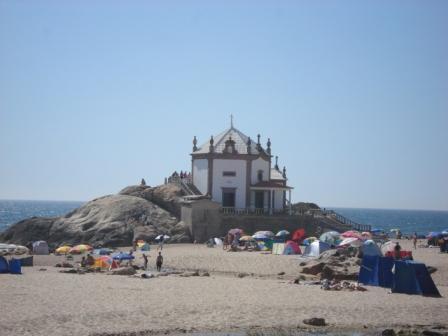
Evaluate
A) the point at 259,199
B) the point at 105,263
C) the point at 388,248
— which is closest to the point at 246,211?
the point at 259,199

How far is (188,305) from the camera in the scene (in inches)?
969

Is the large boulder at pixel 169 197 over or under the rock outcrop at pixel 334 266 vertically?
over

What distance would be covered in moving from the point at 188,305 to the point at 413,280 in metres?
9.53

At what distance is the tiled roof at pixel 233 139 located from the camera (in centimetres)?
5841

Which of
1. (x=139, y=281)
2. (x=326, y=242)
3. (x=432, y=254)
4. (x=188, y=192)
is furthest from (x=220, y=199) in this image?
(x=139, y=281)

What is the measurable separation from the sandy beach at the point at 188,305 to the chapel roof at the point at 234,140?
80.4 feet

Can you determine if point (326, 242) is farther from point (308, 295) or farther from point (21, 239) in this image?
point (21, 239)

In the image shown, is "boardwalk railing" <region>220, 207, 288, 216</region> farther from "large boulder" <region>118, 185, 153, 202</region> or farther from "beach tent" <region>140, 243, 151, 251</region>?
"beach tent" <region>140, 243, 151, 251</region>

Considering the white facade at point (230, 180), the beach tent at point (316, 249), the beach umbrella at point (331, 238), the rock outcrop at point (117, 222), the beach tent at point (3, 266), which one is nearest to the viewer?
the beach tent at point (3, 266)

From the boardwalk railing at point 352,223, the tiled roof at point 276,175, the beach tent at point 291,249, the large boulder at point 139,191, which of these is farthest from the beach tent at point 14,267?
the boardwalk railing at point 352,223

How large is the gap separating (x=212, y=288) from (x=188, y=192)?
2874 cm

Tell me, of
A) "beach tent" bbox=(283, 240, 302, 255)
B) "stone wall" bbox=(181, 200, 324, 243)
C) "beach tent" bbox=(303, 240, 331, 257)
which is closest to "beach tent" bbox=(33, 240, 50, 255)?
"stone wall" bbox=(181, 200, 324, 243)

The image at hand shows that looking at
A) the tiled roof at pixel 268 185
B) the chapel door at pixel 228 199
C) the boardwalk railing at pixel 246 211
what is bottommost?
the boardwalk railing at pixel 246 211

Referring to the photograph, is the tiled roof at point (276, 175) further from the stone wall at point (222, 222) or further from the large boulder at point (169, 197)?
the large boulder at point (169, 197)
